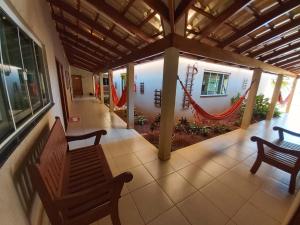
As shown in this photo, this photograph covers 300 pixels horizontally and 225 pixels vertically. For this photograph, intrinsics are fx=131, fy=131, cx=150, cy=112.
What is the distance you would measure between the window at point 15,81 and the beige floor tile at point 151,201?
1.21 metres

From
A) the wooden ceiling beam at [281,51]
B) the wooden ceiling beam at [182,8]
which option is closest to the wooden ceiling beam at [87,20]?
the wooden ceiling beam at [182,8]

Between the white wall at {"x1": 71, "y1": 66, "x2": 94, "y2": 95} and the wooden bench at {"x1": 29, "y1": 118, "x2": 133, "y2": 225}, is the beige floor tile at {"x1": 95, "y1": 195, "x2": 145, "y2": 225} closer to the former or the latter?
the wooden bench at {"x1": 29, "y1": 118, "x2": 133, "y2": 225}

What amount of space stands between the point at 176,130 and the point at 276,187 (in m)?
2.12

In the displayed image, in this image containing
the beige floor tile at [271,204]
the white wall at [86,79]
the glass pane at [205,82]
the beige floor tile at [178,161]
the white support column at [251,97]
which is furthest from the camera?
the white wall at [86,79]

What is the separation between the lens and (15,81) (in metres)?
0.97

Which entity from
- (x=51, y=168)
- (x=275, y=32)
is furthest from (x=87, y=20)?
(x=275, y=32)

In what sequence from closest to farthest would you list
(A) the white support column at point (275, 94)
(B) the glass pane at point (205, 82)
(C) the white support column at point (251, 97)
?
(C) the white support column at point (251, 97)
(A) the white support column at point (275, 94)
(B) the glass pane at point (205, 82)

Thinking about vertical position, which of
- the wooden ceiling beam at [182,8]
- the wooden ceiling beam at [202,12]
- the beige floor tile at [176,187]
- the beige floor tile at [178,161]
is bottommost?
the beige floor tile at [176,187]

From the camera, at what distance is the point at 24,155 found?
889 millimetres

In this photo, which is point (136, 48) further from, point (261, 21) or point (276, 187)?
point (276, 187)

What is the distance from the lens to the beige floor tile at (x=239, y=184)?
155 centimetres

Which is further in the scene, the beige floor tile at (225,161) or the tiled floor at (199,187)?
the beige floor tile at (225,161)

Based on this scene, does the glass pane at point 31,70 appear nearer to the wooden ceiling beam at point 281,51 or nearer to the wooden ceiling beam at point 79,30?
the wooden ceiling beam at point 79,30

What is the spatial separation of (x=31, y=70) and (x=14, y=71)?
18.5 inches
